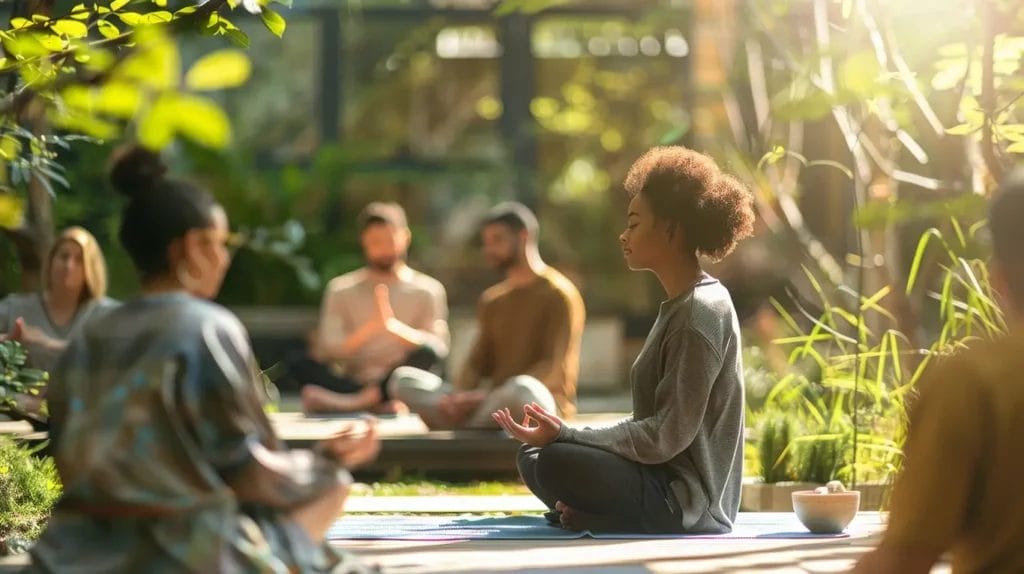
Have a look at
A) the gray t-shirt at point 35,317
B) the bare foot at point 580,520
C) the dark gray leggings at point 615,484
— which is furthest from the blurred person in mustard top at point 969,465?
the gray t-shirt at point 35,317

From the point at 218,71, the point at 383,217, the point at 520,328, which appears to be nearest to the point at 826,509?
the point at 218,71

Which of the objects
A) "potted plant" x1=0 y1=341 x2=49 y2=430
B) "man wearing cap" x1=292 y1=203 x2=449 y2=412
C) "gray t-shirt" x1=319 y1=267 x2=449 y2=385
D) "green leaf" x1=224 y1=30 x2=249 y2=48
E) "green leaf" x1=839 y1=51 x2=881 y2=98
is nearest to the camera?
"green leaf" x1=224 y1=30 x2=249 y2=48

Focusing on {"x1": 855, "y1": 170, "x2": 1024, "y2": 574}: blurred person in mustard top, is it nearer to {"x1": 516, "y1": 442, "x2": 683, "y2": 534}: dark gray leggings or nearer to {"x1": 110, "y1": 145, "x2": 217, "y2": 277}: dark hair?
{"x1": 110, "y1": 145, "x2": 217, "y2": 277}: dark hair

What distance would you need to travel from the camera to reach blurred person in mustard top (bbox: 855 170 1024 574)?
105 inches

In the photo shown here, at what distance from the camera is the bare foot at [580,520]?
529cm

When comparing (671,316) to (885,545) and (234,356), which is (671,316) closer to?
(234,356)

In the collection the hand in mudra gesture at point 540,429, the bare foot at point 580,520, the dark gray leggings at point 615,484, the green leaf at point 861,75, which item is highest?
the green leaf at point 861,75

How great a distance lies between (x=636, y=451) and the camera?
513cm

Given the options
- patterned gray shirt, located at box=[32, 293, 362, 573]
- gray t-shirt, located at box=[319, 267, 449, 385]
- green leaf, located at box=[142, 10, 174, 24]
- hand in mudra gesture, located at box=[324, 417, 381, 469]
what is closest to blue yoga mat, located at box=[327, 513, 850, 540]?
green leaf, located at box=[142, 10, 174, 24]

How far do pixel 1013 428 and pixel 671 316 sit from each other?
8.11ft

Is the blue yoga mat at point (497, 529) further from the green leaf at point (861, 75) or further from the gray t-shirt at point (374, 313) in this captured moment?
the gray t-shirt at point (374, 313)

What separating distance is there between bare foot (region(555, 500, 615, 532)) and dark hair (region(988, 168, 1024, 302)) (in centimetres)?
264

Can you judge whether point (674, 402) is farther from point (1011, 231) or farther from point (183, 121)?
point (183, 121)

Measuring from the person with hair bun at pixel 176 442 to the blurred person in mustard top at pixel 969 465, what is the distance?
3.87ft
